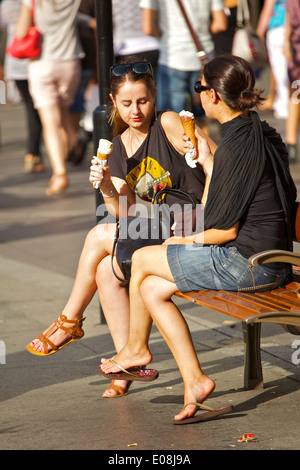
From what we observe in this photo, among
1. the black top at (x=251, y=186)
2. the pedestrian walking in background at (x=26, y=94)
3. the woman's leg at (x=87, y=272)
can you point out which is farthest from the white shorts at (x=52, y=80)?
the black top at (x=251, y=186)

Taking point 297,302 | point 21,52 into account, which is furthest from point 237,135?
point 21,52

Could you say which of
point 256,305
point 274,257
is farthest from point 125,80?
point 256,305

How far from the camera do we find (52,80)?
30.9 feet

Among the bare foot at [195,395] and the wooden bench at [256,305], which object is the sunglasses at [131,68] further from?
the bare foot at [195,395]

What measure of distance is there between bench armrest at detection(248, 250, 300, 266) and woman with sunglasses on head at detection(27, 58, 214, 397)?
789 mm

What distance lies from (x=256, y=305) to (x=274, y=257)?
0.21 meters

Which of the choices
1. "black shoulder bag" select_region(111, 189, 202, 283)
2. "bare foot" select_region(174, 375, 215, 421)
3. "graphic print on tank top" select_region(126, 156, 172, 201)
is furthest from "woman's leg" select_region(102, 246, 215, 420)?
"graphic print on tank top" select_region(126, 156, 172, 201)

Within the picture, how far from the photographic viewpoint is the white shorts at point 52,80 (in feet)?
30.8

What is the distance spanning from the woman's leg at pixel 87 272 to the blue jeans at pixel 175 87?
4.09 m

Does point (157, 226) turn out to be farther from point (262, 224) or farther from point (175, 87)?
point (175, 87)

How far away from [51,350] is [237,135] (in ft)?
4.69
